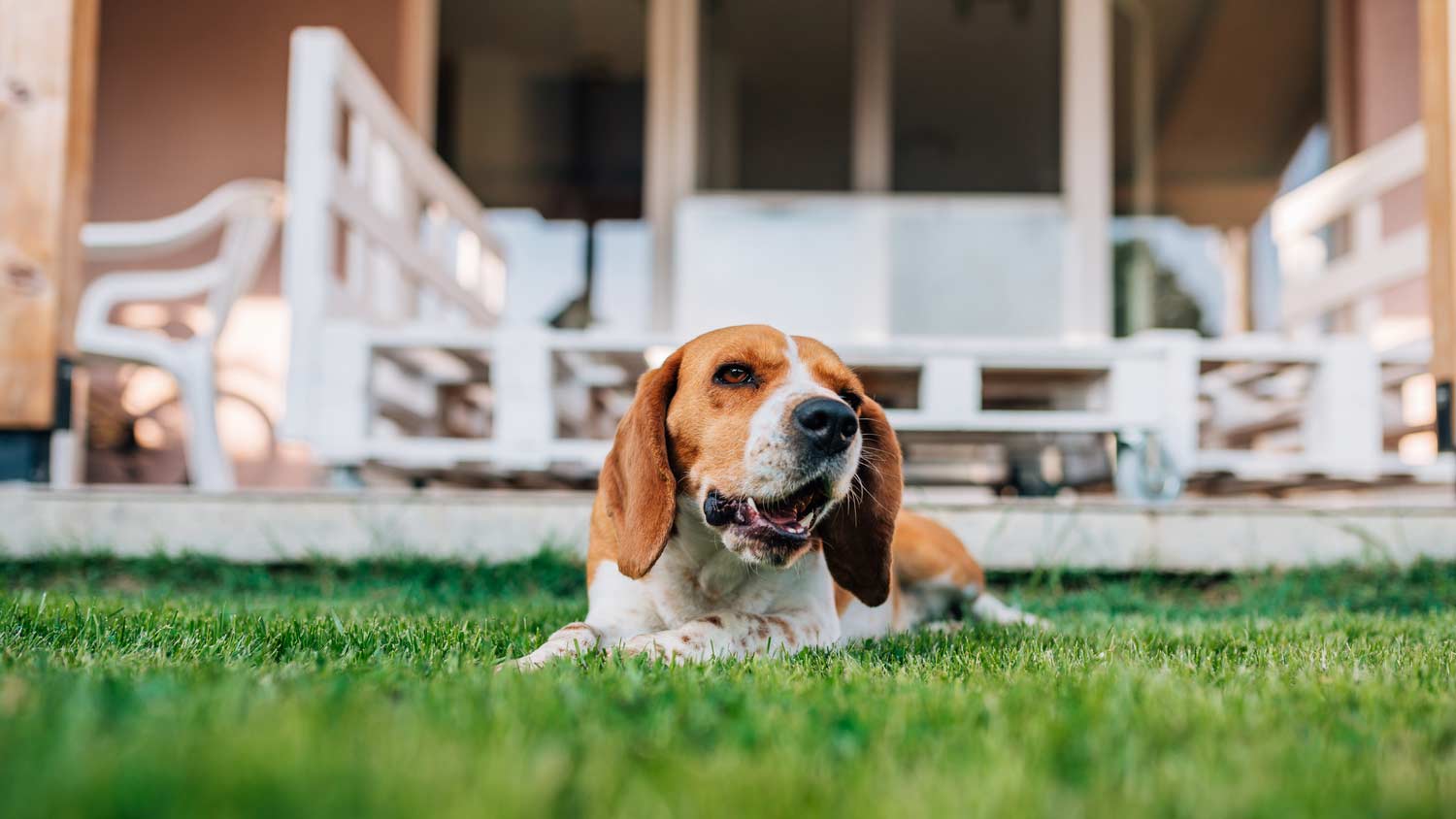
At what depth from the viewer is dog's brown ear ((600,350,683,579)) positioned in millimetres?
2333

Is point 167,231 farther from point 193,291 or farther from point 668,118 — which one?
point 668,118

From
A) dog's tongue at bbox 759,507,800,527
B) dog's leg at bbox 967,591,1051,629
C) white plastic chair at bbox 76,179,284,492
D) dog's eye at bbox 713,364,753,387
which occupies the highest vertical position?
white plastic chair at bbox 76,179,284,492

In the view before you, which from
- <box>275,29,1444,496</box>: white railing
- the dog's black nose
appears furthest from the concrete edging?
the dog's black nose

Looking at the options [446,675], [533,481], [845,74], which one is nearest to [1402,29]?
[845,74]

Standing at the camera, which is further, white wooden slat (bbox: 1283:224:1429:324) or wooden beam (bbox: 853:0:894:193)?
wooden beam (bbox: 853:0:894:193)

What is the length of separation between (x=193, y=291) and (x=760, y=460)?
12.5ft

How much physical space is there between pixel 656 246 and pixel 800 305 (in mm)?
1040

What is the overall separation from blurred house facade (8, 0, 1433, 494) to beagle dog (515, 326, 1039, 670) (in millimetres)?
4005

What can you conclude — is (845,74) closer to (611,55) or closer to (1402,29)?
(611,55)

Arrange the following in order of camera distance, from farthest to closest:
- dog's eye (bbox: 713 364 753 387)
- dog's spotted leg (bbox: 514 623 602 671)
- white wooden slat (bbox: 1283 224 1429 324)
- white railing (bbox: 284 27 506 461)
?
white wooden slat (bbox: 1283 224 1429 324) → white railing (bbox: 284 27 506 461) → dog's eye (bbox: 713 364 753 387) → dog's spotted leg (bbox: 514 623 602 671)

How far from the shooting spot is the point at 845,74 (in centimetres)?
707

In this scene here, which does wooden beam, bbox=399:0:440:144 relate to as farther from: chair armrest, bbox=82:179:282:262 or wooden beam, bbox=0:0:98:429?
wooden beam, bbox=0:0:98:429

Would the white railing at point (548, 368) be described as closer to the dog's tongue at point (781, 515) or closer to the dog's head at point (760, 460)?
the dog's head at point (760, 460)

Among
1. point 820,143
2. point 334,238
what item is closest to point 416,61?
point 820,143
